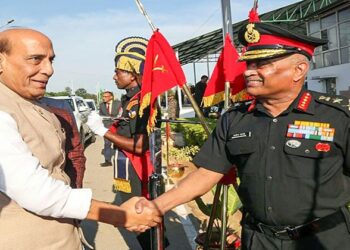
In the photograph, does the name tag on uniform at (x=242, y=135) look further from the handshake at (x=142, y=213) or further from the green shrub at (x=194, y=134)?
the green shrub at (x=194, y=134)

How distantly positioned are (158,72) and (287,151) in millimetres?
1451

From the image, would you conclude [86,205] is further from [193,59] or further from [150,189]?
[193,59]

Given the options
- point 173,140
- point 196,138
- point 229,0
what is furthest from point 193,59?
point 229,0

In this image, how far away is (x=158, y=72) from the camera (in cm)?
324

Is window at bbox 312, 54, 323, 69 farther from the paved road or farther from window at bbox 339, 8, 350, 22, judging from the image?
the paved road

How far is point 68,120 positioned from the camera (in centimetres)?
297

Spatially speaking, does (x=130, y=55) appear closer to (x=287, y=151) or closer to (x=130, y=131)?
(x=130, y=131)

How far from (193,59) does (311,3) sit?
11438 millimetres

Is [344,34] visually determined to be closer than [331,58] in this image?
Yes

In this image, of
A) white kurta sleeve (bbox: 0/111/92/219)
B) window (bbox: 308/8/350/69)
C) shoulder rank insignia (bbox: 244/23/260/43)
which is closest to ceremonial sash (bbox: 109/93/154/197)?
shoulder rank insignia (bbox: 244/23/260/43)

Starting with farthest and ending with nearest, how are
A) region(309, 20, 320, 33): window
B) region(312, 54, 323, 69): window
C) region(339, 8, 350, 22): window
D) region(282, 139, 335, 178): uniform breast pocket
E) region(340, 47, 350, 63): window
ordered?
region(312, 54, 323, 69): window → region(309, 20, 320, 33): window → region(340, 47, 350, 63): window → region(339, 8, 350, 22): window → region(282, 139, 335, 178): uniform breast pocket

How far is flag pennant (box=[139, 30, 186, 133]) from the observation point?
10.6 feet

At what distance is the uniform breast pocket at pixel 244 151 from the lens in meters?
2.18

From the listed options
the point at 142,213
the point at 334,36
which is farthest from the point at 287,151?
the point at 334,36
